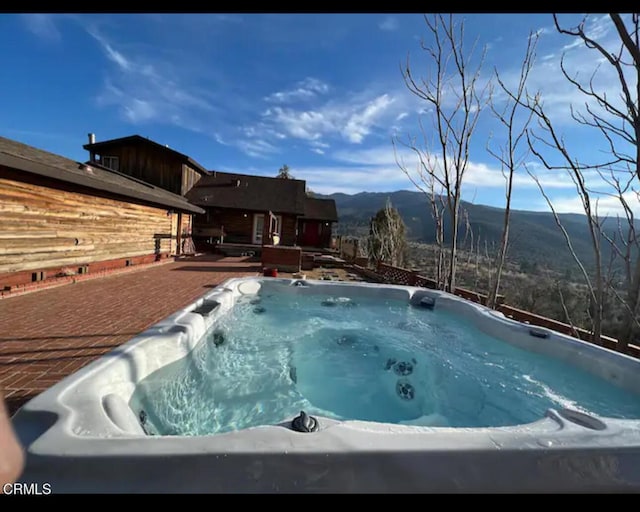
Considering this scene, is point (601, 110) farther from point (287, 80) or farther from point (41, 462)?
point (287, 80)

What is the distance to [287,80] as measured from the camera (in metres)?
8.64

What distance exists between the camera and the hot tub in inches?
46.2

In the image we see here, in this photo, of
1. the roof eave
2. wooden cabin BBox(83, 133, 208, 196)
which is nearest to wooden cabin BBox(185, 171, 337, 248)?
wooden cabin BBox(83, 133, 208, 196)

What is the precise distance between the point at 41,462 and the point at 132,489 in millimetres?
401

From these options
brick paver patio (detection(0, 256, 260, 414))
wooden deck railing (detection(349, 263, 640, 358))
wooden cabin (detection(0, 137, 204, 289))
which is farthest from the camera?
wooden cabin (detection(0, 137, 204, 289))

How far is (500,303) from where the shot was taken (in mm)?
5668

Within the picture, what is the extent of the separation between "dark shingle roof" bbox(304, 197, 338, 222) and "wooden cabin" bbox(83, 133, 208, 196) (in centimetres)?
744

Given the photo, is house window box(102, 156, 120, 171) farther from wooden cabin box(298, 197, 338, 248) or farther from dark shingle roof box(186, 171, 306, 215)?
wooden cabin box(298, 197, 338, 248)

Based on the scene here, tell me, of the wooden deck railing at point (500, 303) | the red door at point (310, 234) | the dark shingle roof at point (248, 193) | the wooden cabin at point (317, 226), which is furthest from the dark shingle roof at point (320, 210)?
the wooden deck railing at point (500, 303)

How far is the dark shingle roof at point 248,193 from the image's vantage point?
608 inches

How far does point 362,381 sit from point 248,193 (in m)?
14.9

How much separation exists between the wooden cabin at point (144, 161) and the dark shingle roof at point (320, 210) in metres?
7.44

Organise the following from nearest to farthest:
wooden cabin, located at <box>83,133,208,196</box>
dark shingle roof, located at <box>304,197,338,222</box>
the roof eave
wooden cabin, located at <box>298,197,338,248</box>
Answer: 1. the roof eave
2. wooden cabin, located at <box>83,133,208,196</box>
3. dark shingle roof, located at <box>304,197,338,222</box>
4. wooden cabin, located at <box>298,197,338,248</box>

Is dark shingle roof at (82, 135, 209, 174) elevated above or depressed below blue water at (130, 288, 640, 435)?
above
